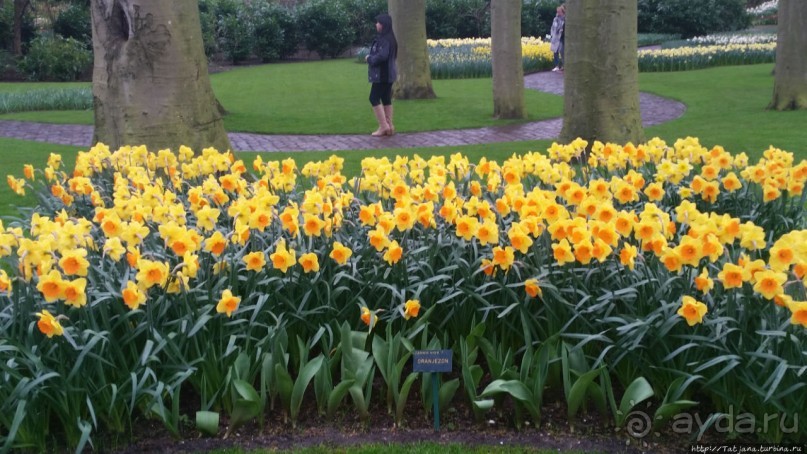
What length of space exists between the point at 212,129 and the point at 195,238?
401 centimetres

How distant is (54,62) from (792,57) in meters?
19.9

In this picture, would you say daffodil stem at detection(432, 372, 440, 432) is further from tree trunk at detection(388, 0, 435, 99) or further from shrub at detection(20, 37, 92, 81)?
shrub at detection(20, 37, 92, 81)

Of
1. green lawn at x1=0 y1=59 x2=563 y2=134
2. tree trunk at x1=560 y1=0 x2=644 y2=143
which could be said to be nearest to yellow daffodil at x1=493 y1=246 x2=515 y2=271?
tree trunk at x1=560 y1=0 x2=644 y2=143

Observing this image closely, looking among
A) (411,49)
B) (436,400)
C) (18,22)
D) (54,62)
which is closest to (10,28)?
(18,22)

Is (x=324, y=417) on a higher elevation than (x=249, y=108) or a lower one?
lower

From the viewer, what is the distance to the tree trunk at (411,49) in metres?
16.3

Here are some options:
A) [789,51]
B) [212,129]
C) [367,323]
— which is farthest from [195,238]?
[789,51]

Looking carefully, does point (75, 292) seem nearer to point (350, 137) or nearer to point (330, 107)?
point (350, 137)

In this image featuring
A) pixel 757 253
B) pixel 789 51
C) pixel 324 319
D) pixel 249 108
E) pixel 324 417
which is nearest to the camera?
pixel 324 417

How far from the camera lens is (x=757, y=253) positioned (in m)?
4.70

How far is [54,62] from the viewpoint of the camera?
2416 centimetres

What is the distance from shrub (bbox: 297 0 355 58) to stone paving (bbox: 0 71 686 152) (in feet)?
58.9

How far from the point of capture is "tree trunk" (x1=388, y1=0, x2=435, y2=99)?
16328 mm

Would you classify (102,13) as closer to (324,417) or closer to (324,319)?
(324,319)
